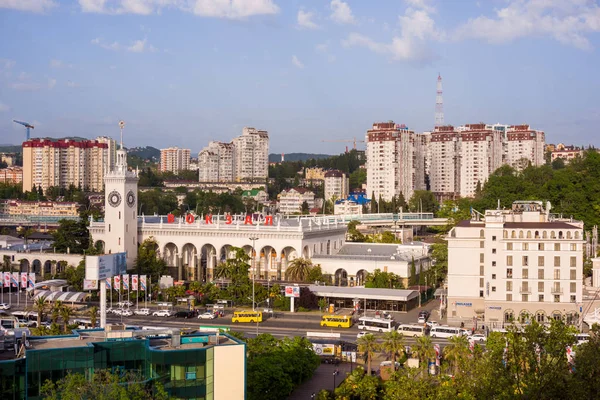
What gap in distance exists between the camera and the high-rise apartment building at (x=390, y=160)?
531 ft

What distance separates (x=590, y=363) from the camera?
27906 mm

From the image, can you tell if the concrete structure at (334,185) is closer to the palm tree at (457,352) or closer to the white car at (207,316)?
the white car at (207,316)

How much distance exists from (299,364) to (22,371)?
52.0 ft

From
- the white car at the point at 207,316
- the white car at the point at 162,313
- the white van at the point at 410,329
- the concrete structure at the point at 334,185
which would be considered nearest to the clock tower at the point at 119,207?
the white car at the point at 162,313

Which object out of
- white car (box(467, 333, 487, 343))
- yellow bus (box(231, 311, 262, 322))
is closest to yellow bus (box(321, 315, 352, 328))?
yellow bus (box(231, 311, 262, 322))

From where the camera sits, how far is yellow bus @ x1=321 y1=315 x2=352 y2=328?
53.3m

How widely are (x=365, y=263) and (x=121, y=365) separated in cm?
4230

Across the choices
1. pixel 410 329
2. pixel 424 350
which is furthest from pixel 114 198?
pixel 424 350

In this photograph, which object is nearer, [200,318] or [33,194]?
[200,318]

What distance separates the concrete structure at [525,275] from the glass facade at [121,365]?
98.0 feet

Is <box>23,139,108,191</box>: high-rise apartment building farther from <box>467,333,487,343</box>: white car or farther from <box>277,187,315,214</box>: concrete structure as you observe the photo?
<box>467,333,487,343</box>: white car

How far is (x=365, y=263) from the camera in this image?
6775 cm

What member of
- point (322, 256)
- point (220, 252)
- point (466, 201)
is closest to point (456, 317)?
point (322, 256)

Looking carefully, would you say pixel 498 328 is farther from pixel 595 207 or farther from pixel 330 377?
pixel 595 207
